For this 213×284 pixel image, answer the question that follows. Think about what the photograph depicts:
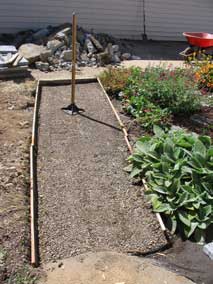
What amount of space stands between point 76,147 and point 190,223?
71.1 inches

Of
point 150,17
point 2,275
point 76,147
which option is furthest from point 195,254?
point 150,17

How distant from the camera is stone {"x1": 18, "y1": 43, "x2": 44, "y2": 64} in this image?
322 inches

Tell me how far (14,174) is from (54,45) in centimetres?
484

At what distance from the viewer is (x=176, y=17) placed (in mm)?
12289

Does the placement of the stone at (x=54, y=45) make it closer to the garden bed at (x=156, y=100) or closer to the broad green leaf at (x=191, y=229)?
the garden bed at (x=156, y=100)

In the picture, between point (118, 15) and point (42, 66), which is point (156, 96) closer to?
point (42, 66)

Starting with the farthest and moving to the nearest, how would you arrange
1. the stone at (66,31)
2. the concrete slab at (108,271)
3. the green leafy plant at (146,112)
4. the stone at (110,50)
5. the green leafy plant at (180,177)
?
the stone at (110,50) < the stone at (66,31) < the green leafy plant at (146,112) < the green leafy plant at (180,177) < the concrete slab at (108,271)

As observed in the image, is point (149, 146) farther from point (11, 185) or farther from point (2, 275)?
point (2, 275)

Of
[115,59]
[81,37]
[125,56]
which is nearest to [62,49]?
[81,37]

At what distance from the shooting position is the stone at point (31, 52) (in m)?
8.19

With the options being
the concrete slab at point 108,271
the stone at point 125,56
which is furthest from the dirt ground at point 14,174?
the stone at point 125,56

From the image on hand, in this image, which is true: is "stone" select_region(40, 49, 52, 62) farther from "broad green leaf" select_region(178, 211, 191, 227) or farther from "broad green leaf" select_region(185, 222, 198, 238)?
"broad green leaf" select_region(185, 222, 198, 238)

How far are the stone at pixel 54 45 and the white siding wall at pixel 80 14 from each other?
1.80m

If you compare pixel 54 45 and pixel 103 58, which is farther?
pixel 103 58
